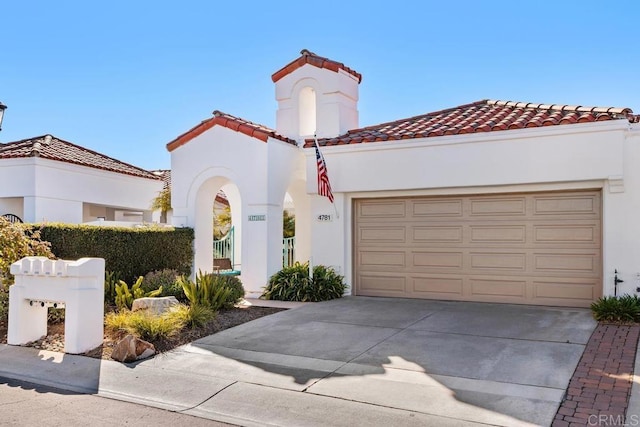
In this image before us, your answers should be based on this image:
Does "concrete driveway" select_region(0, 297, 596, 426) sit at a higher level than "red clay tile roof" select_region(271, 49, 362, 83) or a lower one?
lower

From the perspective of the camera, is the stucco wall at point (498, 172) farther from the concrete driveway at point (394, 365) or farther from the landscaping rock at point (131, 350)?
the landscaping rock at point (131, 350)

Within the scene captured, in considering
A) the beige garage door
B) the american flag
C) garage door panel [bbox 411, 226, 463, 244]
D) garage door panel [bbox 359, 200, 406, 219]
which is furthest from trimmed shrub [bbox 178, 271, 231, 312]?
garage door panel [bbox 411, 226, 463, 244]

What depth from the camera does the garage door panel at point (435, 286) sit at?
12.3m

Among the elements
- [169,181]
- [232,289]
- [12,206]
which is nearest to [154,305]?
[232,289]

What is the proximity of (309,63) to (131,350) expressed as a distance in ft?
31.9

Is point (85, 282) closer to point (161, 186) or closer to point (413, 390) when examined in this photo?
point (413, 390)

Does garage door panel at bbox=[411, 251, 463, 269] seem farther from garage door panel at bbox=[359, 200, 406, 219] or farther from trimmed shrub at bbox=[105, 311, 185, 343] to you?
trimmed shrub at bbox=[105, 311, 185, 343]

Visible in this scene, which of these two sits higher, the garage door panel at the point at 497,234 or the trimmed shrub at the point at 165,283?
the garage door panel at the point at 497,234

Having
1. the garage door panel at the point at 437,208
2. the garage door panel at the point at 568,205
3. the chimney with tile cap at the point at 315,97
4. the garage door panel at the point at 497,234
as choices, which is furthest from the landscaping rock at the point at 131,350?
the chimney with tile cap at the point at 315,97

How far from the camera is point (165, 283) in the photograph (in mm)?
12328

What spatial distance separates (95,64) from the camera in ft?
55.6

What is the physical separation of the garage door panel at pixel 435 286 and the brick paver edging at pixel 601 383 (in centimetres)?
386

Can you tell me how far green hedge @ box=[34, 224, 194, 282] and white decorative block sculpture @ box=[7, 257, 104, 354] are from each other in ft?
10.7

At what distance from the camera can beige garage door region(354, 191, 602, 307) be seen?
36.9ft
